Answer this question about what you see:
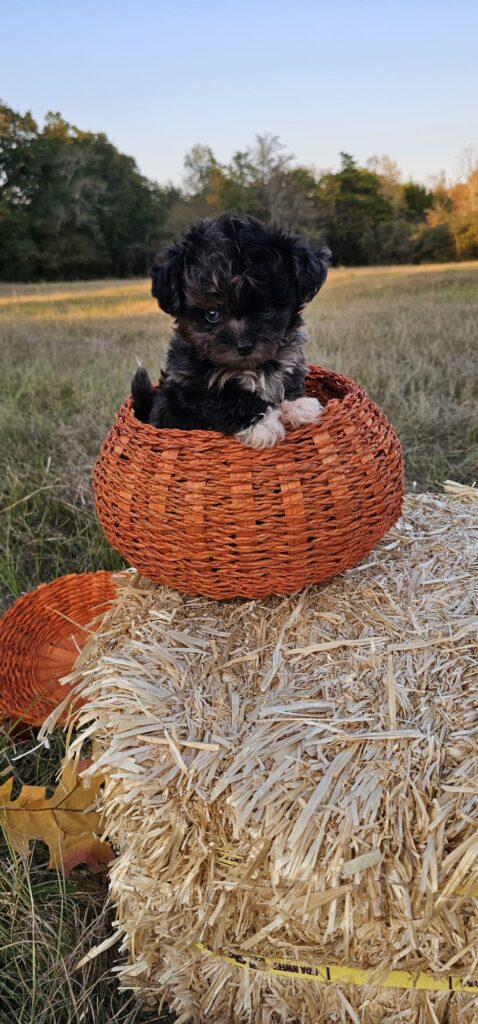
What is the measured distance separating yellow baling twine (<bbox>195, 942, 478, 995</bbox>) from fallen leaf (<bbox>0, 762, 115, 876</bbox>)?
2.18 feet

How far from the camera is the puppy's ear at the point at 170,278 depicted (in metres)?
2.27

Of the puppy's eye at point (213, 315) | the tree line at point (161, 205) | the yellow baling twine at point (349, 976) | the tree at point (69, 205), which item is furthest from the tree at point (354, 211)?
the yellow baling twine at point (349, 976)

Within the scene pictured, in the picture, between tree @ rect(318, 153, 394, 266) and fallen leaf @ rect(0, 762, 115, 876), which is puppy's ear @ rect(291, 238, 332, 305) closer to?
fallen leaf @ rect(0, 762, 115, 876)

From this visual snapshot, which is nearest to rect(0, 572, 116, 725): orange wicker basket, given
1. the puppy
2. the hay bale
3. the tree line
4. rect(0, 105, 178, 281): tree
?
the hay bale

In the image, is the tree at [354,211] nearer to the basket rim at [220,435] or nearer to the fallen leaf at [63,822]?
the basket rim at [220,435]

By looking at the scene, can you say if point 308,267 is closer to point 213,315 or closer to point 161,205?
point 213,315

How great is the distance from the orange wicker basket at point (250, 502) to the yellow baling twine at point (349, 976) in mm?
1097

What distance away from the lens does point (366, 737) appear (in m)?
1.90

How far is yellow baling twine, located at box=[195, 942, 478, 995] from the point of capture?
1.80 metres

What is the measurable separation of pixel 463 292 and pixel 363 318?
226 centimetres

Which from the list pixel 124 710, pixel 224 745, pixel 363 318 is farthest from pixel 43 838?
pixel 363 318

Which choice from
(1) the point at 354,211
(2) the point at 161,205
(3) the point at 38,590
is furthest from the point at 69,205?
(3) the point at 38,590

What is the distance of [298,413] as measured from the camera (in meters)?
2.39

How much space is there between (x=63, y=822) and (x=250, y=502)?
1.30 meters
